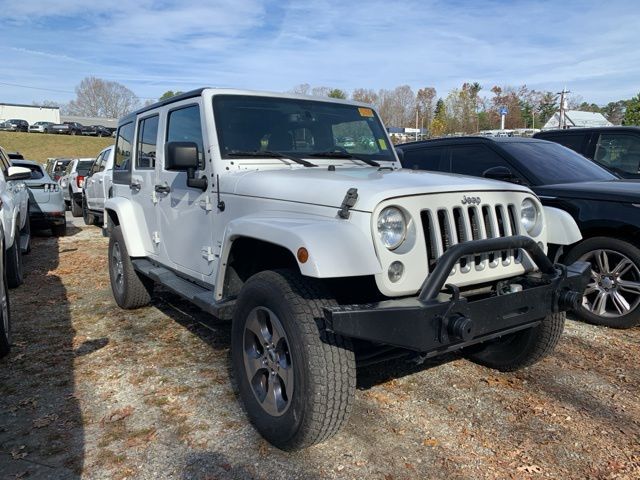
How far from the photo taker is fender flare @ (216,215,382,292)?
7.98 ft

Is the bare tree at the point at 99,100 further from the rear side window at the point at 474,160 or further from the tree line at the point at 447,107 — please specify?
the rear side window at the point at 474,160

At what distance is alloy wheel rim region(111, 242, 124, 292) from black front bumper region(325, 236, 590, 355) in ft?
12.1

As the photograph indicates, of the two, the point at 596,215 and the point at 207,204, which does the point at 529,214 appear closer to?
the point at 596,215

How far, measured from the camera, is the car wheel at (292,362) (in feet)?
8.34

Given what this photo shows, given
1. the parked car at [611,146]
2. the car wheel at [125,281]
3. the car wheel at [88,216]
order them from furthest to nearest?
the car wheel at [88,216]
the parked car at [611,146]
the car wheel at [125,281]

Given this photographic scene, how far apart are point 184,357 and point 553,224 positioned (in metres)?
2.98

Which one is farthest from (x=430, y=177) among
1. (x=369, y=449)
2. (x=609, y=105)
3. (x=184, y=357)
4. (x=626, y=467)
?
(x=609, y=105)

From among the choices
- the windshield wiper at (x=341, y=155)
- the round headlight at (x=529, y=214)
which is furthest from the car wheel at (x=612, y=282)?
the windshield wiper at (x=341, y=155)


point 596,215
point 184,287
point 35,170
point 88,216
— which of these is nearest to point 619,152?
point 596,215

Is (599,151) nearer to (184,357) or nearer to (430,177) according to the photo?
(430,177)

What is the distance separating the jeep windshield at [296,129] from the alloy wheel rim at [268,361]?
4.36 feet

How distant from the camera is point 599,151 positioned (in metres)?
7.49

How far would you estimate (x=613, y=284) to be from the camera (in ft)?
15.5

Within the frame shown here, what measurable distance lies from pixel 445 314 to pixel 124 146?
15.2ft
